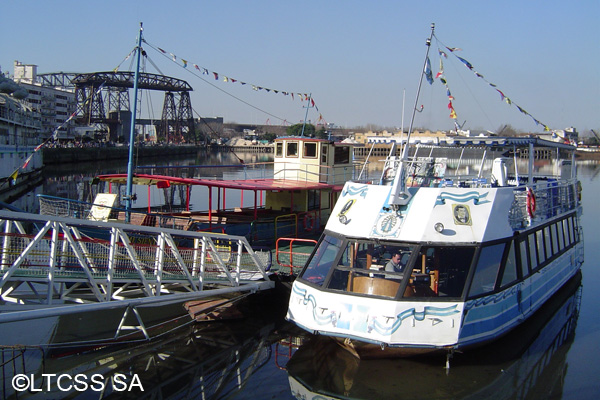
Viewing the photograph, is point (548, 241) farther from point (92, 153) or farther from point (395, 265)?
point (92, 153)

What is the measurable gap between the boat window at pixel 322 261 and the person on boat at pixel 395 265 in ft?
3.51

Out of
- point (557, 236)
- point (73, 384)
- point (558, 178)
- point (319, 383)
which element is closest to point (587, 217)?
point (558, 178)

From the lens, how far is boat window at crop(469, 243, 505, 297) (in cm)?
1023

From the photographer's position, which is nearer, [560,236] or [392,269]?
[392,269]

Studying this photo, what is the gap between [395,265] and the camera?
10680 mm

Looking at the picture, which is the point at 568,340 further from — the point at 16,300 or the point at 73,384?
the point at 16,300

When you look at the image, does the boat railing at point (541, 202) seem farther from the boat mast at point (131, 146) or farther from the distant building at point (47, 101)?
the distant building at point (47, 101)

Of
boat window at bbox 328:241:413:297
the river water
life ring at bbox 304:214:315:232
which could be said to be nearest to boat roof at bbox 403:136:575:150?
boat window at bbox 328:241:413:297

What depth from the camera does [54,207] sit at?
1504 cm

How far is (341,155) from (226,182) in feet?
20.1

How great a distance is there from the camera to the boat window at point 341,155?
72.5 ft

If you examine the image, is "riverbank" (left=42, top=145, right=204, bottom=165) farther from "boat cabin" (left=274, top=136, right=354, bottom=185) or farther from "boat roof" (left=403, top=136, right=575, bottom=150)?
"boat roof" (left=403, top=136, right=575, bottom=150)

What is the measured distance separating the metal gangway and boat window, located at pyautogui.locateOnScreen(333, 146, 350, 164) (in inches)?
339

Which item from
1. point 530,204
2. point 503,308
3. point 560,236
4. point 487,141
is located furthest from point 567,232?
point 503,308
